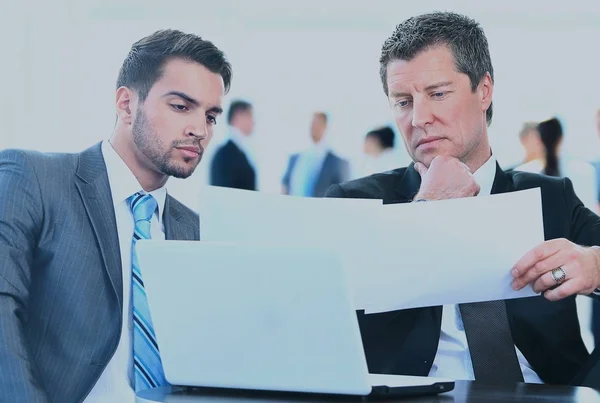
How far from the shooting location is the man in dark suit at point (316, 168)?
798 centimetres

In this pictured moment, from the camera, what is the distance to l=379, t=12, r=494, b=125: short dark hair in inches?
80.7

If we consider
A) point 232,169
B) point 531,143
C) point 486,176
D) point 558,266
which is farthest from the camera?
point 232,169

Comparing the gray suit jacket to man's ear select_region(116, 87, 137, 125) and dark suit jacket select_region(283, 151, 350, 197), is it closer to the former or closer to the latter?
man's ear select_region(116, 87, 137, 125)

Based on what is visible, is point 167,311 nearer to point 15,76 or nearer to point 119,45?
point 15,76

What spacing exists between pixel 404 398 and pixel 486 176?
2.90 ft

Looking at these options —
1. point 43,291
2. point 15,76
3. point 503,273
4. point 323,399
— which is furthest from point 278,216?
point 15,76

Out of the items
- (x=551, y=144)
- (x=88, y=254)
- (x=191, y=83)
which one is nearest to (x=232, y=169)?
(x=551, y=144)

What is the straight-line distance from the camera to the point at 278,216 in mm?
1402

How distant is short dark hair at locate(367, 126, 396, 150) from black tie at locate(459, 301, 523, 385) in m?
5.73

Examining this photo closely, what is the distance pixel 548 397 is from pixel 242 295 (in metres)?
0.50

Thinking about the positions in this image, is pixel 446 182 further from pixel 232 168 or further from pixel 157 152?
pixel 232 168

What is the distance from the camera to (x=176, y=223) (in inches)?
82.8

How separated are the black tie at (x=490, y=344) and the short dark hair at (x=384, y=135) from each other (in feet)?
18.8

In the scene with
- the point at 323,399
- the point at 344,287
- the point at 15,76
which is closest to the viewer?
the point at 344,287
